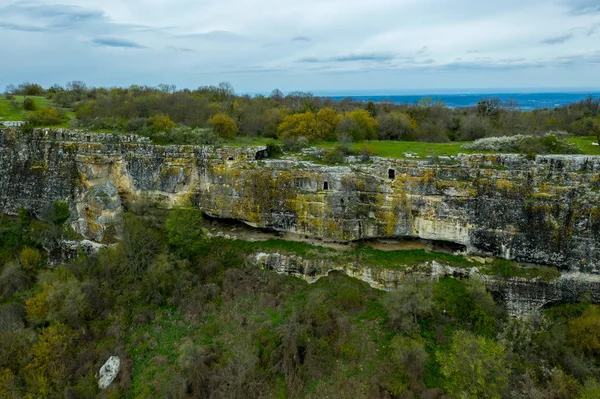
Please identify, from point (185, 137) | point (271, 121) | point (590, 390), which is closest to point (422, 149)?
point (271, 121)

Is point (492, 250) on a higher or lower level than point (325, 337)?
higher

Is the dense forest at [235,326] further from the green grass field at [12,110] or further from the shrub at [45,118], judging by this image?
the green grass field at [12,110]

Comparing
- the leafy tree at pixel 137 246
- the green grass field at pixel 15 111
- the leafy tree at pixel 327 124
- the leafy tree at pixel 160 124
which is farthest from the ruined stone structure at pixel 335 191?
the leafy tree at pixel 327 124

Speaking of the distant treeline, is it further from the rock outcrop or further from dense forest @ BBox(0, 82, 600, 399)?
the rock outcrop

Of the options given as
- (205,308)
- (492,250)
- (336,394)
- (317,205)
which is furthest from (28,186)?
(492,250)

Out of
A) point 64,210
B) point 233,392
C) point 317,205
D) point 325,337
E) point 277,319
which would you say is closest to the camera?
point 233,392

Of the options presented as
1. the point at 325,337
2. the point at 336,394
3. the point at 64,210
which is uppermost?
the point at 64,210

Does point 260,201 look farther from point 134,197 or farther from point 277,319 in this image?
point 134,197

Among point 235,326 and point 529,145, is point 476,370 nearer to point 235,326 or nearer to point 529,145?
point 235,326
